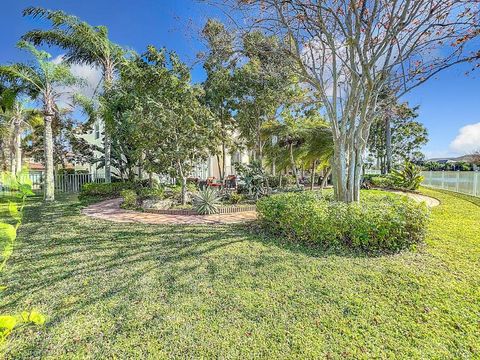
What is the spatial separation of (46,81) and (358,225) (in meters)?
16.0

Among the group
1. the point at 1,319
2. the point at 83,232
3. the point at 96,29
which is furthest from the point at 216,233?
the point at 96,29

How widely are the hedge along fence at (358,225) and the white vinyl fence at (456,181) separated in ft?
32.0

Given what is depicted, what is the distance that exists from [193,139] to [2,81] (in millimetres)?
11677

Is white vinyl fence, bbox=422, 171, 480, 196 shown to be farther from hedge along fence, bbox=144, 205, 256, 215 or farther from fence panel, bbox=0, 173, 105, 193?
fence panel, bbox=0, 173, 105, 193

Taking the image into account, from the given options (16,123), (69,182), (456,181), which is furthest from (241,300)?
(16,123)

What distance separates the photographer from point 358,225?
5445 millimetres

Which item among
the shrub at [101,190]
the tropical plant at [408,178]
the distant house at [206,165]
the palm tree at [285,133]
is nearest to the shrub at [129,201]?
the shrub at [101,190]

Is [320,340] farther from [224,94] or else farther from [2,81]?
[2,81]

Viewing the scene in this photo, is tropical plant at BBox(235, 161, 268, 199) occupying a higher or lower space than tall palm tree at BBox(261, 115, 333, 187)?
lower

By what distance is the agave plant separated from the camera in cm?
959

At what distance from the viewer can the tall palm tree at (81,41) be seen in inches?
531

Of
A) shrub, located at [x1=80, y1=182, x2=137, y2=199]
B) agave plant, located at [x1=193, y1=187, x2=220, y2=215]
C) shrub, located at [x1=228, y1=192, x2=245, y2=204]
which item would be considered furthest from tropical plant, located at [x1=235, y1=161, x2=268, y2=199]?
shrub, located at [x1=80, y1=182, x2=137, y2=199]

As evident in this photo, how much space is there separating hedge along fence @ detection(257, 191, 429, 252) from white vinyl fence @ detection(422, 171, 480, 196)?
9747 millimetres

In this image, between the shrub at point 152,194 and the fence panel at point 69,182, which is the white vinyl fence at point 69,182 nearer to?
the fence panel at point 69,182
